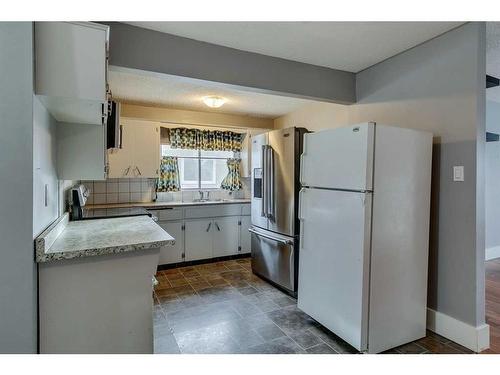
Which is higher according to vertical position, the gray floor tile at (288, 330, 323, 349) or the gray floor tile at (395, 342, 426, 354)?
the gray floor tile at (395, 342, 426, 354)

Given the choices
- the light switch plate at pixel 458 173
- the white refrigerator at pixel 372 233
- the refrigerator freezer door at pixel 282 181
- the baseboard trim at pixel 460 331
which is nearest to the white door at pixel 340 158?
the white refrigerator at pixel 372 233

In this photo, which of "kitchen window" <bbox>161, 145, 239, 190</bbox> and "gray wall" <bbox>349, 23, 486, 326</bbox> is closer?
"gray wall" <bbox>349, 23, 486, 326</bbox>

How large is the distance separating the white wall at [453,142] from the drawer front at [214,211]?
2.54 metres

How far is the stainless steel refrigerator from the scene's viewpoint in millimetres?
3070

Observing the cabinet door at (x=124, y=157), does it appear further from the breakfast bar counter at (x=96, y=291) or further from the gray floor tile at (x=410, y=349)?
the gray floor tile at (x=410, y=349)

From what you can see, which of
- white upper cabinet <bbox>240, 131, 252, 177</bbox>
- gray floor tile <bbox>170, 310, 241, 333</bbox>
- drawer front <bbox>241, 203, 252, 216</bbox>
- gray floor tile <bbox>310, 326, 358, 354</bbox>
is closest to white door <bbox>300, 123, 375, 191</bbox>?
gray floor tile <bbox>310, 326, 358, 354</bbox>

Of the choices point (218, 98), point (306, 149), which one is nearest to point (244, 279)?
point (306, 149)

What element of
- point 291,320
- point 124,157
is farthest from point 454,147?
point 124,157

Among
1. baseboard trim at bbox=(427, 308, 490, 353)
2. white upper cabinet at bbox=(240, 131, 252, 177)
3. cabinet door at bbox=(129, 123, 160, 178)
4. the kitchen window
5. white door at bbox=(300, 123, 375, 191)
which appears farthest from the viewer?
white upper cabinet at bbox=(240, 131, 252, 177)

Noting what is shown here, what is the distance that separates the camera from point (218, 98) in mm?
3697

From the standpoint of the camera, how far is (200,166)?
4.86 meters

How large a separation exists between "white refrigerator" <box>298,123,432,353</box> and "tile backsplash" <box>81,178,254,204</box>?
2.80 m

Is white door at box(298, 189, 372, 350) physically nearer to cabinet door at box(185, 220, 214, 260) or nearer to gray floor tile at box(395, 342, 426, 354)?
gray floor tile at box(395, 342, 426, 354)
